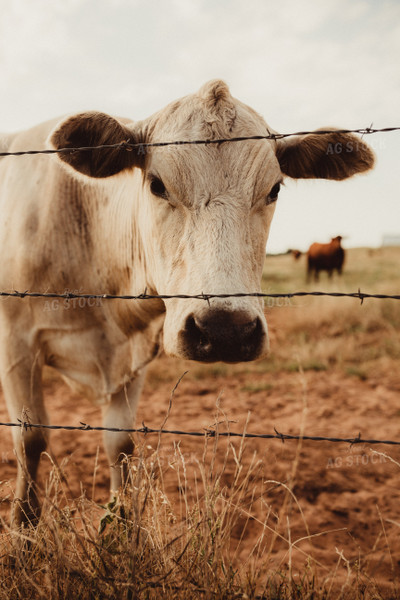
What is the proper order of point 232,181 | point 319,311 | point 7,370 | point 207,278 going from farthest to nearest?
point 319,311 < point 7,370 < point 232,181 < point 207,278

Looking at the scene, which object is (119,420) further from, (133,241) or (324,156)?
(324,156)

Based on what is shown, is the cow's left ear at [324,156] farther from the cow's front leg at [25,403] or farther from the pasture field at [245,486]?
the cow's front leg at [25,403]

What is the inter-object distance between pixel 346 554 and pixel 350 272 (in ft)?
77.4

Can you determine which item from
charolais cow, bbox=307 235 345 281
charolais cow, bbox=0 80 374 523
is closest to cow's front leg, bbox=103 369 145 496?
charolais cow, bbox=0 80 374 523

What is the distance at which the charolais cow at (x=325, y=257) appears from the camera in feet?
74.0

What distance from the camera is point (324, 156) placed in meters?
2.99

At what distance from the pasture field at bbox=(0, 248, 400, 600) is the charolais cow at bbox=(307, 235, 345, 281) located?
35.5ft

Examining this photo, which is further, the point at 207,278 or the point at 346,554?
the point at 346,554

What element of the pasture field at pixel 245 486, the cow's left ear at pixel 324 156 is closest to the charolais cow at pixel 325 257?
the pasture field at pixel 245 486

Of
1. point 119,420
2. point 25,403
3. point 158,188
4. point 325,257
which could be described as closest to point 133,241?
point 158,188

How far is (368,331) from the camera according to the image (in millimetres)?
10008

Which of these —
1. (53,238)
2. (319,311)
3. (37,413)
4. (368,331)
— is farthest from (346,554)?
(319,311)

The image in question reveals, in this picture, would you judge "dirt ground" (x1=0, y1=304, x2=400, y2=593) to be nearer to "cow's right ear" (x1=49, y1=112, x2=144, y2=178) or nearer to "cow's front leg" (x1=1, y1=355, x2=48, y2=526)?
"cow's front leg" (x1=1, y1=355, x2=48, y2=526)

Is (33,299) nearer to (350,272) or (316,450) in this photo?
(316,450)
